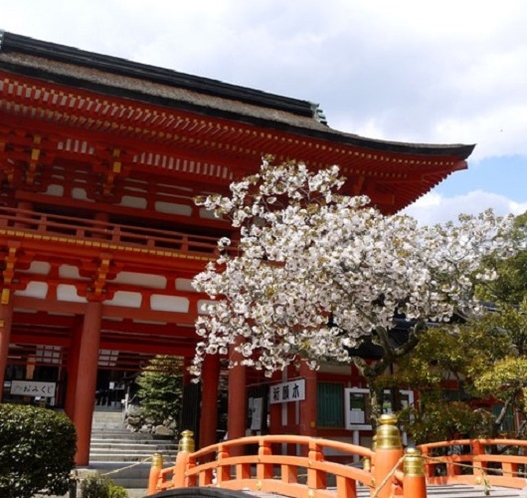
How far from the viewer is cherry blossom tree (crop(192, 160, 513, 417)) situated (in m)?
10.8

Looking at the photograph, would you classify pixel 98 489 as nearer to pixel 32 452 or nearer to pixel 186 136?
pixel 32 452

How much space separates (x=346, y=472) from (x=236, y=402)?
25.4ft

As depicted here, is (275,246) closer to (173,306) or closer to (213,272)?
(213,272)

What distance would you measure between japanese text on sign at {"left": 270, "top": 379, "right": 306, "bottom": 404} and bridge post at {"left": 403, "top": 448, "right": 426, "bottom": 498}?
357 inches

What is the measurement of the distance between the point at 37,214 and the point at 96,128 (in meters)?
2.31

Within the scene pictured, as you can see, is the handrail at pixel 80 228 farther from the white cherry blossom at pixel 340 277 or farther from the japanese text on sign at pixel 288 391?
the japanese text on sign at pixel 288 391

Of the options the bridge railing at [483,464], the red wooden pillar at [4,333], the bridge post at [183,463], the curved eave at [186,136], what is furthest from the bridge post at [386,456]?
the curved eave at [186,136]

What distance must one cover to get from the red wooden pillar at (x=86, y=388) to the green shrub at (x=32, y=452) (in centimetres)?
264

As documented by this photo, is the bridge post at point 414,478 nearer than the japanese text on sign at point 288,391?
Yes

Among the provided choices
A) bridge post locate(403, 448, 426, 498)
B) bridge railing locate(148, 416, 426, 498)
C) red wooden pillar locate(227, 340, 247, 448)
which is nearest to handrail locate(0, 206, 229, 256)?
red wooden pillar locate(227, 340, 247, 448)

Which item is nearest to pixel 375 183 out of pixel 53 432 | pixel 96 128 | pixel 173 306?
pixel 173 306

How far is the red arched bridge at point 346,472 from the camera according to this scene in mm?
5512

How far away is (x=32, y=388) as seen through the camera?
15.4 m

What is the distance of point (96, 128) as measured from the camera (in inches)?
526
